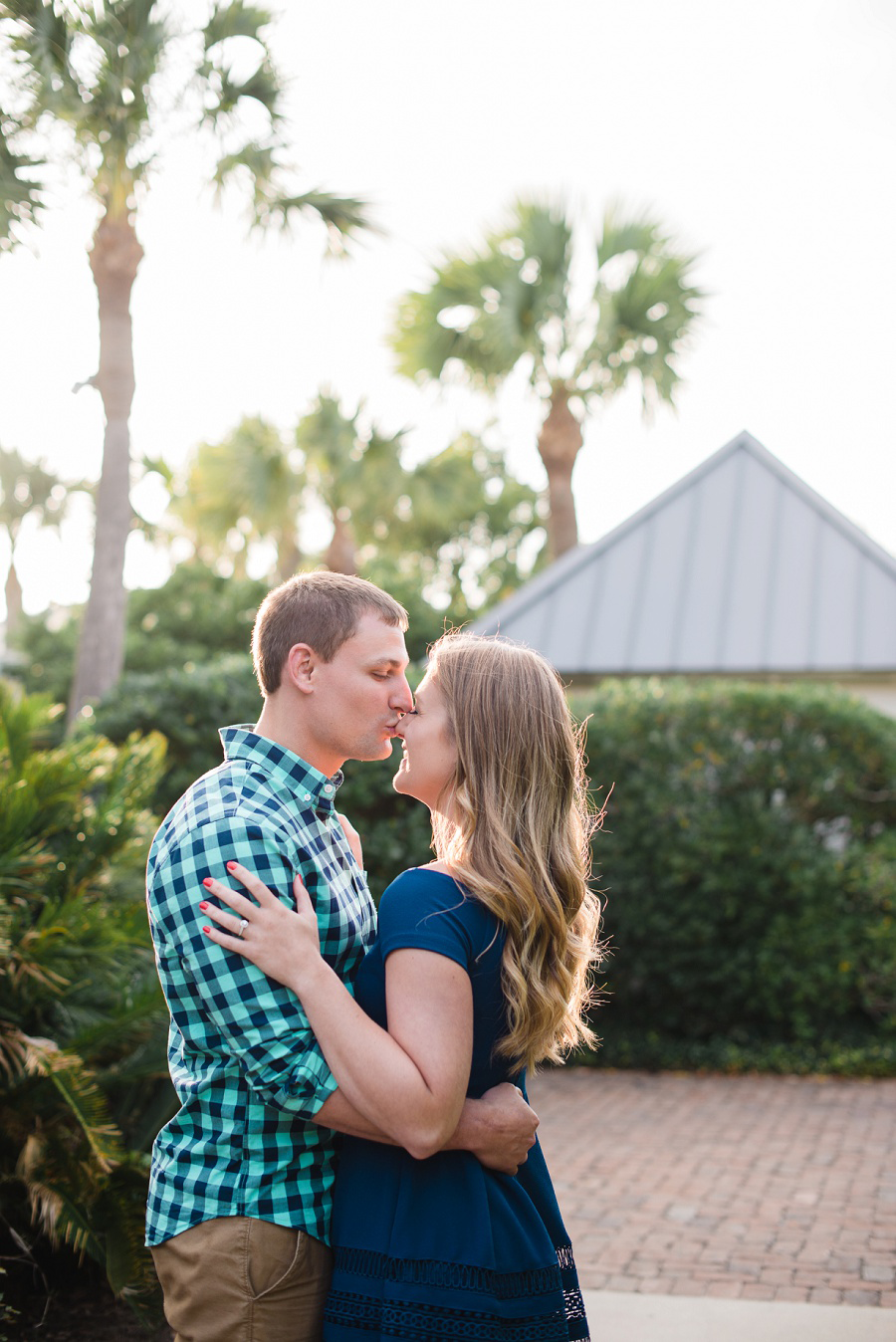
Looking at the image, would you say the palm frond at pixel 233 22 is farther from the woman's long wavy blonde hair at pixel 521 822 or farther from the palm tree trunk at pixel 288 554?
the woman's long wavy blonde hair at pixel 521 822

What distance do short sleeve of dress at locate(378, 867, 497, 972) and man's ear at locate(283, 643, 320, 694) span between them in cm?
45

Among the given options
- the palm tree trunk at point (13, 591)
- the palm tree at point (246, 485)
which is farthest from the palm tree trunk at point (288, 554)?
the palm tree trunk at point (13, 591)

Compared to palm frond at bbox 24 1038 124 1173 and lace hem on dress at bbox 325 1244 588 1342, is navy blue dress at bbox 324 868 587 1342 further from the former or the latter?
palm frond at bbox 24 1038 124 1173

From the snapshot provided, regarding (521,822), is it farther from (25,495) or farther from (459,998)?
(25,495)

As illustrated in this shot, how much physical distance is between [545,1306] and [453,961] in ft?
2.22

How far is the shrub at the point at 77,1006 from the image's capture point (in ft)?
12.5

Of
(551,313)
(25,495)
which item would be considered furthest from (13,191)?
(25,495)

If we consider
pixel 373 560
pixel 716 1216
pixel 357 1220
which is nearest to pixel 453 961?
pixel 357 1220

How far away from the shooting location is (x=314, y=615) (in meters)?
2.35

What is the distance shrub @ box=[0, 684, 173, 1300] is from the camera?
3.81 m

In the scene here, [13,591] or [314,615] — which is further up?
[13,591]

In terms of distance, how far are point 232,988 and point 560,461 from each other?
16608mm

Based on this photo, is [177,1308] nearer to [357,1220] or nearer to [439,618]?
[357,1220]

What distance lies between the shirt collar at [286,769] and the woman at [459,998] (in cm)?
18
